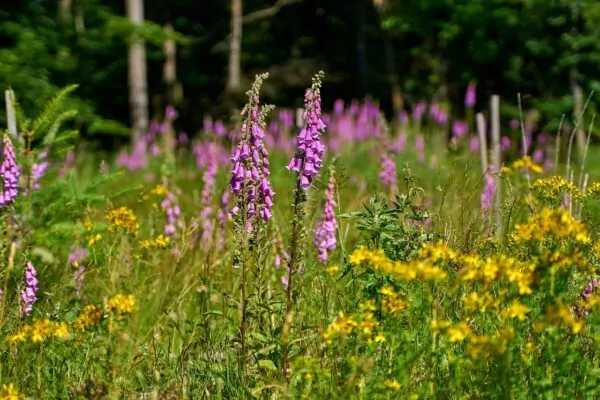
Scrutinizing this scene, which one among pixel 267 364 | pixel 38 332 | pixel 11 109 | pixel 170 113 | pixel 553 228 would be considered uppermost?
pixel 170 113

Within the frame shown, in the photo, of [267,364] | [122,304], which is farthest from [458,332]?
[122,304]

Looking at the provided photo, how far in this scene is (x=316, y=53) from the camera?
26.1 meters

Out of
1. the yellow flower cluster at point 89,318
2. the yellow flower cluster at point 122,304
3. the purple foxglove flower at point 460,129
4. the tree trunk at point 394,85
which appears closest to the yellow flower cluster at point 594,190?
the yellow flower cluster at point 122,304

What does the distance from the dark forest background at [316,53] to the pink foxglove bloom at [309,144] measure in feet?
35.6

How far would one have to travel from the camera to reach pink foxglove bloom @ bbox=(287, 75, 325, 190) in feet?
10.3

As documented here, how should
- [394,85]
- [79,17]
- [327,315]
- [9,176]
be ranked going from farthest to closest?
[79,17], [394,85], [9,176], [327,315]

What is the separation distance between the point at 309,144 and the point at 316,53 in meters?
23.4

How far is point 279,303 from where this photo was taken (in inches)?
132

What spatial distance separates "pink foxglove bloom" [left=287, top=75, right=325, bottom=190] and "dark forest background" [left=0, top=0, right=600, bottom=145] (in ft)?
35.6

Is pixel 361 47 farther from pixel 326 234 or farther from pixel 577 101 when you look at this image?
pixel 326 234

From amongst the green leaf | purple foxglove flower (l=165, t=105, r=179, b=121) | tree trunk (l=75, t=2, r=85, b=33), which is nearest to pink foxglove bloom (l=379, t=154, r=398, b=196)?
the green leaf

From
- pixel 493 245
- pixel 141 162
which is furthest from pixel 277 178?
pixel 493 245

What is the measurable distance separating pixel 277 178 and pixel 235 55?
31.5ft

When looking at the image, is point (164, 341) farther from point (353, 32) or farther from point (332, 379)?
point (353, 32)
